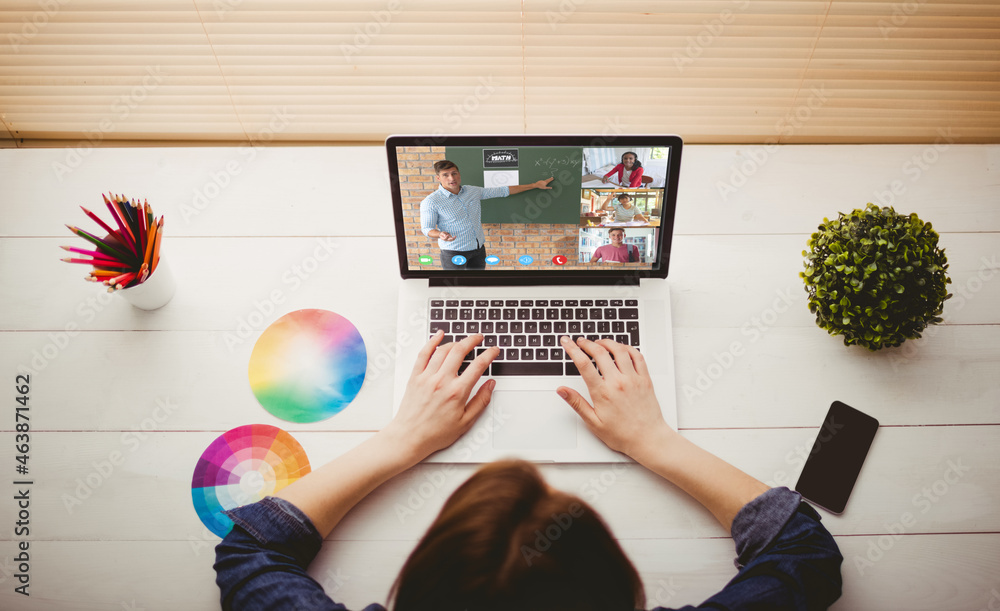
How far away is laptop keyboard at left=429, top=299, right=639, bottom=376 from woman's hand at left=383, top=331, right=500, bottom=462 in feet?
0.10

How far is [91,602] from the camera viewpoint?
31.9 inches

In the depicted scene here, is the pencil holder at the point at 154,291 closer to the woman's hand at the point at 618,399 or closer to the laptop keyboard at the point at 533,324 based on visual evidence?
the laptop keyboard at the point at 533,324

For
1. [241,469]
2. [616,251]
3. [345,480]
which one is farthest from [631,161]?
[241,469]

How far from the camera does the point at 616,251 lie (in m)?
0.94

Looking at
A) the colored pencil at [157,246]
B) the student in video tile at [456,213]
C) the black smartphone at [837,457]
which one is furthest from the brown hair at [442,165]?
the black smartphone at [837,457]

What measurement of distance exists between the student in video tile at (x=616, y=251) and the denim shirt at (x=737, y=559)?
408 millimetres

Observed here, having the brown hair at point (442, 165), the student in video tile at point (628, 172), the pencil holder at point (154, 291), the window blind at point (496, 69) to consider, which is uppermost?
the window blind at point (496, 69)

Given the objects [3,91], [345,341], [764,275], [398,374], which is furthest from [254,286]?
[764,275]

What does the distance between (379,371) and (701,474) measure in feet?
1.72

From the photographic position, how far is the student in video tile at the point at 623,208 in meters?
0.90

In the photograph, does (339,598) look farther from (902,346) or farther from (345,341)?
(902,346)

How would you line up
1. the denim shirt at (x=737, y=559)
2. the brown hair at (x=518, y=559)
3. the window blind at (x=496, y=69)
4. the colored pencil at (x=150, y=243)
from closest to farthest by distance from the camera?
the brown hair at (x=518, y=559) → the denim shirt at (x=737, y=559) → the colored pencil at (x=150, y=243) → the window blind at (x=496, y=69)

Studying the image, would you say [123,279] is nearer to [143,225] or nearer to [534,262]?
[143,225]

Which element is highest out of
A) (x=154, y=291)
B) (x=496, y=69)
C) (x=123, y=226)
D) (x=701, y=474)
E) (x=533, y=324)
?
(x=496, y=69)
